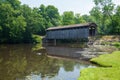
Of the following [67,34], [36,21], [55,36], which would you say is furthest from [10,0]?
[67,34]

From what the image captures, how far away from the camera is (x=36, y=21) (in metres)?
85.6

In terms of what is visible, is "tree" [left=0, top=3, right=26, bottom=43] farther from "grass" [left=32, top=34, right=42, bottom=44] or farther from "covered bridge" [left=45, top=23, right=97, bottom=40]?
"covered bridge" [left=45, top=23, right=97, bottom=40]

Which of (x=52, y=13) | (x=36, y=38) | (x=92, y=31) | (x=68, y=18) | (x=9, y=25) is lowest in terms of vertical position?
(x=36, y=38)

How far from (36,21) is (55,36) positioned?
493 inches

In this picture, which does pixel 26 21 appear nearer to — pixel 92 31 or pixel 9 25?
pixel 9 25

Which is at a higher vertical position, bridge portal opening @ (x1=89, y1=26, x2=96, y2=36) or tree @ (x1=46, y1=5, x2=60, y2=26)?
tree @ (x1=46, y1=5, x2=60, y2=26)

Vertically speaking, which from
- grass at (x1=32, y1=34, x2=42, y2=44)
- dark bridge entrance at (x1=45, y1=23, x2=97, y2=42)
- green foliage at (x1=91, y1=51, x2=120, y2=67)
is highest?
dark bridge entrance at (x1=45, y1=23, x2=97, y2=42)

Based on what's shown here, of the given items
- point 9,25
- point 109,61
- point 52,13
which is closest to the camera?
point 109,61

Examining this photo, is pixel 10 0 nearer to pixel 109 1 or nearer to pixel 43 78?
pixel 109 1

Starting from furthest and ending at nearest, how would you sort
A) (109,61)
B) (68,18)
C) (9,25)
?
(68,18) < (9,25) < (109,61)

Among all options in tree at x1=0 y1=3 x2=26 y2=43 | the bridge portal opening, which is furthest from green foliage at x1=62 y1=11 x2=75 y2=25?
the bridge portal opening

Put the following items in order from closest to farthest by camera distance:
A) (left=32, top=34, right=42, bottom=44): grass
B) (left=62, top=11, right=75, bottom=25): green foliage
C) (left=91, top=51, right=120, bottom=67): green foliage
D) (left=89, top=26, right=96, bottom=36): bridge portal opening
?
(left=91, top=51, right=120, bottom=67): green foliage, (left=89, top=26, right=96, bottom=36): bridge portal opening, (left=32, top=34, right=42, bottom=44): grass, (left=62, top=11, right=75, bottom=25): green foliage

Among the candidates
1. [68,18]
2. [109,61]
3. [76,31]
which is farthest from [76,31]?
[109,61]

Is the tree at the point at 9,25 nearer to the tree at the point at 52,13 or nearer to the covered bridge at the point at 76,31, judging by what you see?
the covered bridge at the point at 76,31
